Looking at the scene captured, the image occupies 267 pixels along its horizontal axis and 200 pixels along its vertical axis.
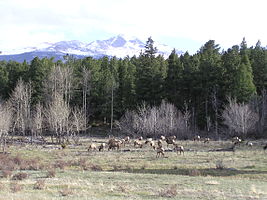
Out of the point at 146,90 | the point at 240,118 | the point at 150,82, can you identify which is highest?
the point at 150,82

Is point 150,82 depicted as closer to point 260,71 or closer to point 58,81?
point 58,81

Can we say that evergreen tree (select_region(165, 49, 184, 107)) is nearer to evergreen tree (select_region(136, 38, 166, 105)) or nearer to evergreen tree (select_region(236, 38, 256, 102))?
evergreen tree (select_region(136, 38, 166, 105))

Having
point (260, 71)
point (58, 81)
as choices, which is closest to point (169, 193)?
point (58, 81)

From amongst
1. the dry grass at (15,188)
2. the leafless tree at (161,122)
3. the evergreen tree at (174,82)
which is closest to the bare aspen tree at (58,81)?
the leafless tree at (161,122)

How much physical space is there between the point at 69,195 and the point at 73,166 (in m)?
11.9

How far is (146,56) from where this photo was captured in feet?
238

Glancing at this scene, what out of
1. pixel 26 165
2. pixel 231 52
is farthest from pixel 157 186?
pixel 231 52

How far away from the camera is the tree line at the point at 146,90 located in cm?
5347

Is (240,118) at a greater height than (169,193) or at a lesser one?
greater

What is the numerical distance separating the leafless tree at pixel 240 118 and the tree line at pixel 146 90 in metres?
0.35

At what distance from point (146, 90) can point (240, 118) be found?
19053mm

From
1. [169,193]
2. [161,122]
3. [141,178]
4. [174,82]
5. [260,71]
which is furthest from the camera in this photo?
[174,82]

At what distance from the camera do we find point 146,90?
207 ft

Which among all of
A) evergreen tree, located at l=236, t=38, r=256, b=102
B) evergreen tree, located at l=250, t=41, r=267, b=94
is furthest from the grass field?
evergreen tree, located at l=250, t=41, r=267, b=94
